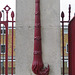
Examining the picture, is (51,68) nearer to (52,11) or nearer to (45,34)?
(45,34)

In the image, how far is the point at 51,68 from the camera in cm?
296

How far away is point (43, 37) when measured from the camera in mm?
2975

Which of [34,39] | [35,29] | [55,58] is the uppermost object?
[35,29]

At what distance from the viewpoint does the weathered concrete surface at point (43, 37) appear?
116 inches

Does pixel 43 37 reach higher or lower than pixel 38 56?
higher

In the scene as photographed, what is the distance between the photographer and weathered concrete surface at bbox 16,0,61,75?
2955mm

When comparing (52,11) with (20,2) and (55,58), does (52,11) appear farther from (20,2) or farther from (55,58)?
(55,58)

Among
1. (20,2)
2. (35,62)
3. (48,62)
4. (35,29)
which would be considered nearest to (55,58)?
(48,62)

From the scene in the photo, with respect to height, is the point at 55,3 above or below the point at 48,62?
above

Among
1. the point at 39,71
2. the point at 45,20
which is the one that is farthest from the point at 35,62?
the point at 45,20

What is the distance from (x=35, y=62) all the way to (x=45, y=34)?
1.77 feet

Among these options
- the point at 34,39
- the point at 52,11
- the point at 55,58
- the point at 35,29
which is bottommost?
the point at 55,58

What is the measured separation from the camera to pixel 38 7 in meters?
2.96

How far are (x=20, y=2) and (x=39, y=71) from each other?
1.30 metres
